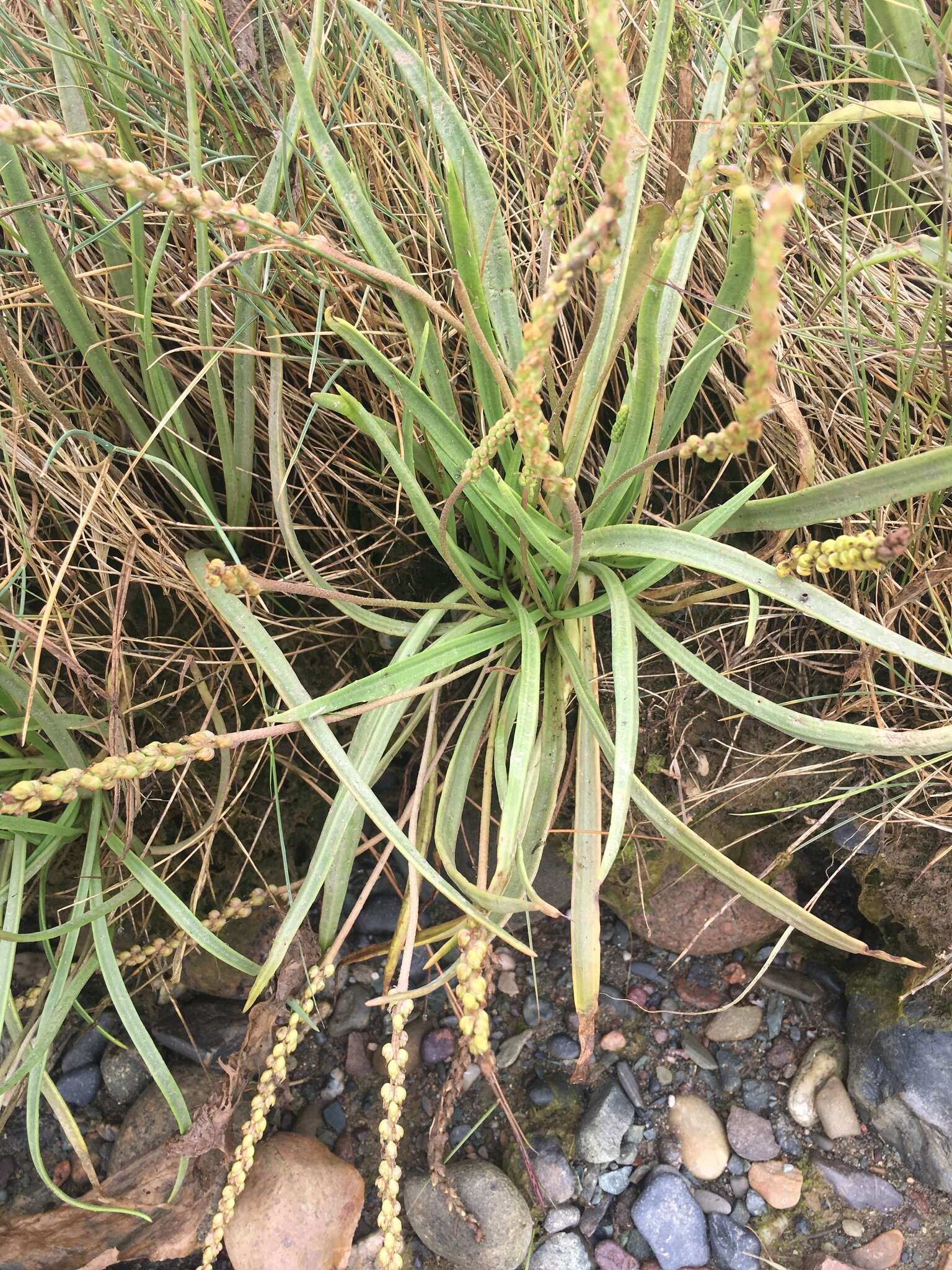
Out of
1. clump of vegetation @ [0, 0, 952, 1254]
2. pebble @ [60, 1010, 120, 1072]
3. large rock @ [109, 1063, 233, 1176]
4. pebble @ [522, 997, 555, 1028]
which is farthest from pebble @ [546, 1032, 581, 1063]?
pebble @ [60, 1010, 120, 1072]

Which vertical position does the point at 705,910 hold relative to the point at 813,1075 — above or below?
above

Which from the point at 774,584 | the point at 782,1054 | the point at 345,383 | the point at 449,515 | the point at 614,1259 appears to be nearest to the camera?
the point at 774,584

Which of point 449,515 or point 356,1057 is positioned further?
point 356,1057

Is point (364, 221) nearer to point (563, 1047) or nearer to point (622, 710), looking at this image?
point (622, 710)

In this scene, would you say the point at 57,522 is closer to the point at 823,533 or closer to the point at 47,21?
the point at 47,21

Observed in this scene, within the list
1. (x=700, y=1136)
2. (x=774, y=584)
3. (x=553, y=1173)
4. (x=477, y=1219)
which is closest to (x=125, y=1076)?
(x=477, y=1219)

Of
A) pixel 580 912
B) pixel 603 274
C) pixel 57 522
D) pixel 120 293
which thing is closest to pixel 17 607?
pixel 57 522
